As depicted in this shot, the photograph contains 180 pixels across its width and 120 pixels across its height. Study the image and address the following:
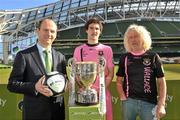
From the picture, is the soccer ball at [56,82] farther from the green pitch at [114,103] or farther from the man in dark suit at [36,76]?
the green pitch at [114,103]

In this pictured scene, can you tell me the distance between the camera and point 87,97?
3738mm

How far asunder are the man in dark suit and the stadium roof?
185 feet

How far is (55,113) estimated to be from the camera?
3.78 meters

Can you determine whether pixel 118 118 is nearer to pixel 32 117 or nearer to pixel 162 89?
pixel 162 89

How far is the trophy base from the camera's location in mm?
3749

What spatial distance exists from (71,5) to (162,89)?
59058 mm

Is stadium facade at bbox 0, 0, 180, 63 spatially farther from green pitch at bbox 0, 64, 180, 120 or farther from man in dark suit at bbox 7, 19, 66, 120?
man in dark suit at bbox 7, 19, 66, 120

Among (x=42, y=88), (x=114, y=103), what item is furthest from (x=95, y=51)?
(x=114, y=103)

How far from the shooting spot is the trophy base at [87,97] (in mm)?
3749

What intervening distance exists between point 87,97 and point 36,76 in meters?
0.49

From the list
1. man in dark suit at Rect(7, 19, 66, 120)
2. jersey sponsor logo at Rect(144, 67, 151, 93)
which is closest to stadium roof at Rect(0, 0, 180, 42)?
jersey sponsor logo at Rect(144, 67, 151, 93)

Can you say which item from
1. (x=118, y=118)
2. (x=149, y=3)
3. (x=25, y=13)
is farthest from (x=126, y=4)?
(x=118, y=118)

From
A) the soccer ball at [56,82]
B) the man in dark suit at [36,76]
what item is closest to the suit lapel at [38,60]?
the man in dark suit at [36,76]

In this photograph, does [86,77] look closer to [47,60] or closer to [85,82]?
[85,82]
